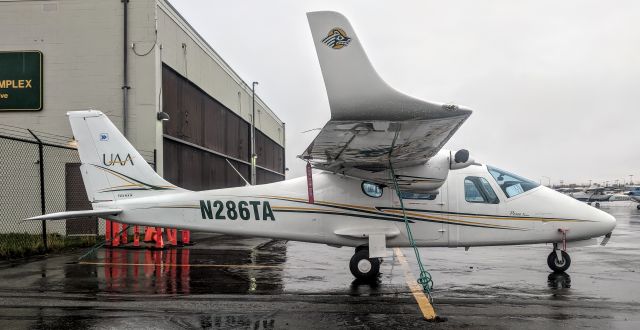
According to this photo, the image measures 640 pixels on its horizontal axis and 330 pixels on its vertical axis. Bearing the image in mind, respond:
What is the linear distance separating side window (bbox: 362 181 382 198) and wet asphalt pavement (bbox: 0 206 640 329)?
62.7 inches

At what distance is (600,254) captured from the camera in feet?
44.2

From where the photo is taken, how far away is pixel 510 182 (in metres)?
9.66

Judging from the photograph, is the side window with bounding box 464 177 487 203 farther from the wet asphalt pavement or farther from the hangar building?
the hangar building

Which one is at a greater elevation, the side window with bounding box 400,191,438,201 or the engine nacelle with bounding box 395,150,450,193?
the engine nacelle with bounding box 395,150,450,193

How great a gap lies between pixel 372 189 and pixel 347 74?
166 inches

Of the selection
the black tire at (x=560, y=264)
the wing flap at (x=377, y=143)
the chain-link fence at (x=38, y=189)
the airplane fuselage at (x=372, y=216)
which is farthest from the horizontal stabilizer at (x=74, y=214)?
the black tire at (x=560, y=264)

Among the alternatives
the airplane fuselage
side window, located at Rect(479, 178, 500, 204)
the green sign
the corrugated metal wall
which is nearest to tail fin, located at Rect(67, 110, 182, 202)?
the airplane fuselage

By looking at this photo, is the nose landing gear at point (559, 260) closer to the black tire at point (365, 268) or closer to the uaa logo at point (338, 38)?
the black tire at point (365, 268)

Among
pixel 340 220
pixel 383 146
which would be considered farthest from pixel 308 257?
pixel 383 146

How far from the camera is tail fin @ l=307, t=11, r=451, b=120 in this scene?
5.55 m

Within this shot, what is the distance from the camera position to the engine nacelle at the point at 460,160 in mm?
8719

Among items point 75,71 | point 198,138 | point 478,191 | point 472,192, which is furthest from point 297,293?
point 198,138

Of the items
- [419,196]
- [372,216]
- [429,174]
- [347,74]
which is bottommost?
[372,216]

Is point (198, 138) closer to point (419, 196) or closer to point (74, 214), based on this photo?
point (74, 214)
